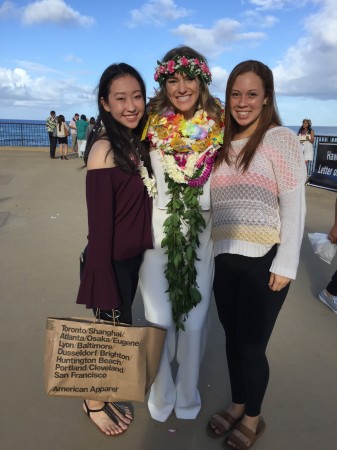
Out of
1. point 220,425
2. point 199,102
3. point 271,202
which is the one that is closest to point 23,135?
point 199,102

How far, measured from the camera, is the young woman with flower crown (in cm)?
226

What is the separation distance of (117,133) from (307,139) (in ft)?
33.3

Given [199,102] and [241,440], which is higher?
[199,102]

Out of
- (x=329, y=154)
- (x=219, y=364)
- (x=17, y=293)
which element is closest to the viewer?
(x=219, y=364)

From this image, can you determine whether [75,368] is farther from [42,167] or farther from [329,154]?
[42,167]

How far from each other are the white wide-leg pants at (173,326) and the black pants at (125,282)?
0.06 m

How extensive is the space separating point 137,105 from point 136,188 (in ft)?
1.53

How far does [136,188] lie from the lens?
218 cm

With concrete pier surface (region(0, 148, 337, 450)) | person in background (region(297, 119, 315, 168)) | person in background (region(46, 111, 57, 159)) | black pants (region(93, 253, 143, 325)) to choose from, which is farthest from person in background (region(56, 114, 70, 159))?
black pants (region(93, 253, 143, 325))

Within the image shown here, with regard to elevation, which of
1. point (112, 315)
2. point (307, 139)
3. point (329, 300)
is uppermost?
point (307, 139)

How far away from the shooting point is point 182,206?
7.38 feet

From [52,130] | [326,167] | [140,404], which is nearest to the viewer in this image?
[140,404]

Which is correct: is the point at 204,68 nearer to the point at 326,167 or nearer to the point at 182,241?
the point at 182,241

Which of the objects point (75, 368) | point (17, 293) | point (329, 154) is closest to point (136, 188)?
point (75, 368)
